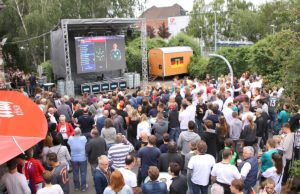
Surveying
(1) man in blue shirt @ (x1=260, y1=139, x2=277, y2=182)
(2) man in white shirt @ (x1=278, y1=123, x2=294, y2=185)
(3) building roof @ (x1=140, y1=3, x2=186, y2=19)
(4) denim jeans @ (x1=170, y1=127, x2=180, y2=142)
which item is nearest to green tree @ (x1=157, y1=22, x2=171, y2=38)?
(3) building roof @ (x1=140, y1=3, x2=186, y2=19)

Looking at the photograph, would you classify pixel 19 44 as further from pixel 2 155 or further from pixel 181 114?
pixel 2 155

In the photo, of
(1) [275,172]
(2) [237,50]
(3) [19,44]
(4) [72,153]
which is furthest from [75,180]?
(3) [19,44]

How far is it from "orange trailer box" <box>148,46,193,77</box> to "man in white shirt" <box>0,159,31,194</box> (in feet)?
71.5

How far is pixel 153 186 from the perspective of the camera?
5.56m

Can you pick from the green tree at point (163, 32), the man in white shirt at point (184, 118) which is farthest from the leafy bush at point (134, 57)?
the green tree at point (163, 32)

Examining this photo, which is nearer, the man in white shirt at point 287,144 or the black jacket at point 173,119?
the man in white shirt at point 287,144

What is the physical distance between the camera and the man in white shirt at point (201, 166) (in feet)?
21.4

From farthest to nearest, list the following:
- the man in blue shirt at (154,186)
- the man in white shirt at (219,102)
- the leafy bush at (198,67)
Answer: the leafy bush at (198,67)
the man in white shirt at (219,102)
the man in blue shirt at (154,186)

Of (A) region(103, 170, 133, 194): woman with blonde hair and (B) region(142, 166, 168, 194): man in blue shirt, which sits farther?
(B) region(142, 166, 168, 194): man in blue shirt

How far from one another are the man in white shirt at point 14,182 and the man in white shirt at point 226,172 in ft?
9.78

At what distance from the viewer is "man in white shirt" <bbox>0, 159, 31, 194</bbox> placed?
19.5 ft

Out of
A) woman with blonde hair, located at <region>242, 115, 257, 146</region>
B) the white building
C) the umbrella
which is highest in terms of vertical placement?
the white building

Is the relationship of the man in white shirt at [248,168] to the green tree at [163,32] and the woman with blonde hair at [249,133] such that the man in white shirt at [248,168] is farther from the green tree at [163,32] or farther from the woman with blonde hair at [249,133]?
the green tree at [163,32]

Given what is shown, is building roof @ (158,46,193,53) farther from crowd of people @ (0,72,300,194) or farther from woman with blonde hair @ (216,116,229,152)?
woman with blonde hair @ (216,116,229,152)
